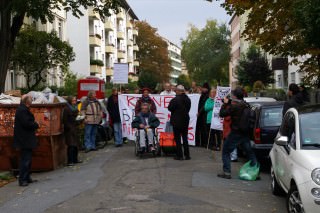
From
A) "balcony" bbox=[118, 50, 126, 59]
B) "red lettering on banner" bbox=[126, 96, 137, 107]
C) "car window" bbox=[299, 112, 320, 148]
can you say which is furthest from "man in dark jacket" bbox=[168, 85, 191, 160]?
"balcony" bbox=[118, 50, 126, 59]

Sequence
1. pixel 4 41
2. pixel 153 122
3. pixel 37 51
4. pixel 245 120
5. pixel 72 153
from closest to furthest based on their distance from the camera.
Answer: pixel 245 120 → pixel 72 153 → pixel 153 122 → pixel 4 41 → pixel 37 51

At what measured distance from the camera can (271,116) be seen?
1147 cm

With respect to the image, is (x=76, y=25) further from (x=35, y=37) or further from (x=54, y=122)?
(x=54, y=122)

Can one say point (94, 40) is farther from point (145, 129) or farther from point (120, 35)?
point (145, 129)

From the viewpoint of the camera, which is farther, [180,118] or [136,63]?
[136,63]

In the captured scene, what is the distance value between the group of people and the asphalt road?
55cm

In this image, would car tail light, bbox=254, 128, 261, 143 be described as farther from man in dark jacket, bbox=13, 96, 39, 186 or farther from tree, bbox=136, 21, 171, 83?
tree, bbox=136, 21, 171, 83

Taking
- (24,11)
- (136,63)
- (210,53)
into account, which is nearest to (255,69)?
(24,11)

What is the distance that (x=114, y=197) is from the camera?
8539 mm

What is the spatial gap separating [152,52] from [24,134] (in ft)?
275

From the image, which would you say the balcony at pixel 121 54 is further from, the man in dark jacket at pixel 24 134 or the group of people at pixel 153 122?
the man in dark jacket at pixel 24 134

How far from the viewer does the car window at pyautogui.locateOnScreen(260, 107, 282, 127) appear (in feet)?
37.1

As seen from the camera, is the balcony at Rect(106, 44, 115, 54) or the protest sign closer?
the protest sign

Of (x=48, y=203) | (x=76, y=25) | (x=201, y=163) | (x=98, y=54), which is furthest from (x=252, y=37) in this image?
(x=98, y=54)
